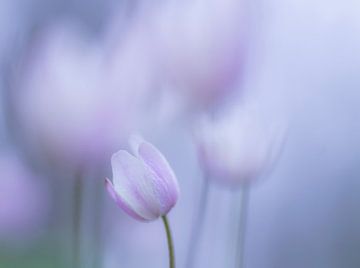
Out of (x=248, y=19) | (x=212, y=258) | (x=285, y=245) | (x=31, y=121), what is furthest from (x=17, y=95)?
(x=285, y=245)

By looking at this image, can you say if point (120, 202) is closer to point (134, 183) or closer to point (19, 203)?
point (134, 183)

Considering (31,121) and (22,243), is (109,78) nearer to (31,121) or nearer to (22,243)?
(31,121)

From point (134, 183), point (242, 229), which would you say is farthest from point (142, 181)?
point (242, 229)

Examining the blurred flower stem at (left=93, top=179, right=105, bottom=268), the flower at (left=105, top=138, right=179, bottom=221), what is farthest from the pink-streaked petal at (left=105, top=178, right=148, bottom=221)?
the blurred flower stem at (left=93, top=179, right=105, bottom=268)

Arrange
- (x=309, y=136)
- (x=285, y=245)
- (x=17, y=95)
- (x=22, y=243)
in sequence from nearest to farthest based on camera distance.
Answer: (x=17, y=95) → (x=22, y=243) → (x=285, y=245) → (x=309, y=136)

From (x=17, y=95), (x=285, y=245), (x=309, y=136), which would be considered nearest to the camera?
(x=17, y=95)

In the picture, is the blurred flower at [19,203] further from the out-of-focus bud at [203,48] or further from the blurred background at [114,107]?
the out-of-focus bud at [203,48]
